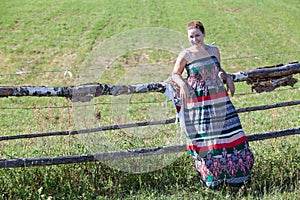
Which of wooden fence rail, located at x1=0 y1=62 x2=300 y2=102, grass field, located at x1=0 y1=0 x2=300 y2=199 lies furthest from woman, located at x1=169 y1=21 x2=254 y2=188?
wooden fence rail, located at x1=0 y1=62 x2=300 y2=102

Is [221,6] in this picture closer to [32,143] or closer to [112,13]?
[112,13]

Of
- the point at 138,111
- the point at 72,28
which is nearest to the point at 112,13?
the point at 72,28

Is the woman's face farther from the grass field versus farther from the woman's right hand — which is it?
the woman's right hand

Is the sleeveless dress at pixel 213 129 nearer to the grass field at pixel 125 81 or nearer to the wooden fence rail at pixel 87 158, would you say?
the grass field at pixel 125 81

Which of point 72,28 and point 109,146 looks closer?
point 109,146

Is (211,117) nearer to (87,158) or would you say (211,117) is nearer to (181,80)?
(181,80)

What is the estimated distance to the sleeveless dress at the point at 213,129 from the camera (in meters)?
4.04

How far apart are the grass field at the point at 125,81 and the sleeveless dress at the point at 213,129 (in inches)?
7.2

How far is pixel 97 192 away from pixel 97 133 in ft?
4.25

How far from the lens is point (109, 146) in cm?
498

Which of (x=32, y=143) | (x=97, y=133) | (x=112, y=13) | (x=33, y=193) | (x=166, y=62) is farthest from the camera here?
(x=112, y=13)

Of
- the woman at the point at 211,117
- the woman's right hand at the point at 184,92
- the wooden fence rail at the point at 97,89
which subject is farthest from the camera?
the wooden fence rail at the point at 97,89

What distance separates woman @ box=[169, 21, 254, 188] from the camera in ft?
13.2

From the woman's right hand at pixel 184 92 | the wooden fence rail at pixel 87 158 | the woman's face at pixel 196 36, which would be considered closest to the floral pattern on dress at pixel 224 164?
the wooden fence rail at pixel 87 158
